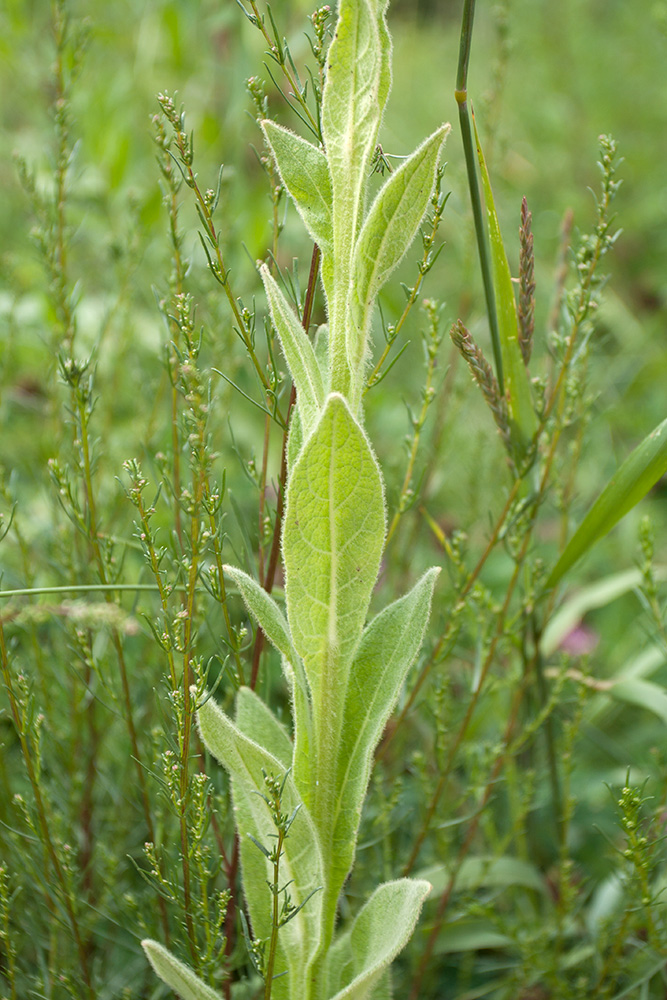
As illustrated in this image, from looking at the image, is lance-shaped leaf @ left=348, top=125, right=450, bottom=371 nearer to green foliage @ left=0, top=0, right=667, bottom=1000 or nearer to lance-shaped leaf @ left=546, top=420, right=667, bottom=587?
green foliage @ left=0, top=0, right=667, bottom=1000

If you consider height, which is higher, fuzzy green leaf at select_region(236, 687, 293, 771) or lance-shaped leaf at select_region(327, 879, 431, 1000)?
fuzzy green leaf at select_region(236, 687, 293, 771)

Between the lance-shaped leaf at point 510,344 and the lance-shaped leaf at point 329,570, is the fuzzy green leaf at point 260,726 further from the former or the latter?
the lance-shaped leaf at point 510,344

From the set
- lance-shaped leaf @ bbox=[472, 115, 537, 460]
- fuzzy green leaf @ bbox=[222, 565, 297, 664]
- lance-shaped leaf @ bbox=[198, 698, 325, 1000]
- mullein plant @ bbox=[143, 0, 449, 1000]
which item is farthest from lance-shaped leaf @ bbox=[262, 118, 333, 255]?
lance-shaped leaf @ bbox=[198, 698, 325, 1000]

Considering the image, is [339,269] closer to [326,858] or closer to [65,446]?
[326,858]

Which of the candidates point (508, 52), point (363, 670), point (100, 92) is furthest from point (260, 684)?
point (100, 92)

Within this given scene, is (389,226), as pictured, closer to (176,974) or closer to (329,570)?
(329,570)

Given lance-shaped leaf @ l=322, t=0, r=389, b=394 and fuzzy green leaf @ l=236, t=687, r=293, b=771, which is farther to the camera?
fuzzy green leaf @ l=236, t=687, r=293, b=771

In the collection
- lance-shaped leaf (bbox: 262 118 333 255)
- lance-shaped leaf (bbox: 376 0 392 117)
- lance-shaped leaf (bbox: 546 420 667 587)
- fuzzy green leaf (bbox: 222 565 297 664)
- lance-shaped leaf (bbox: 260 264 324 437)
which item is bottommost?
fuzzy green leaf (bbox: 222 565 297 664)
